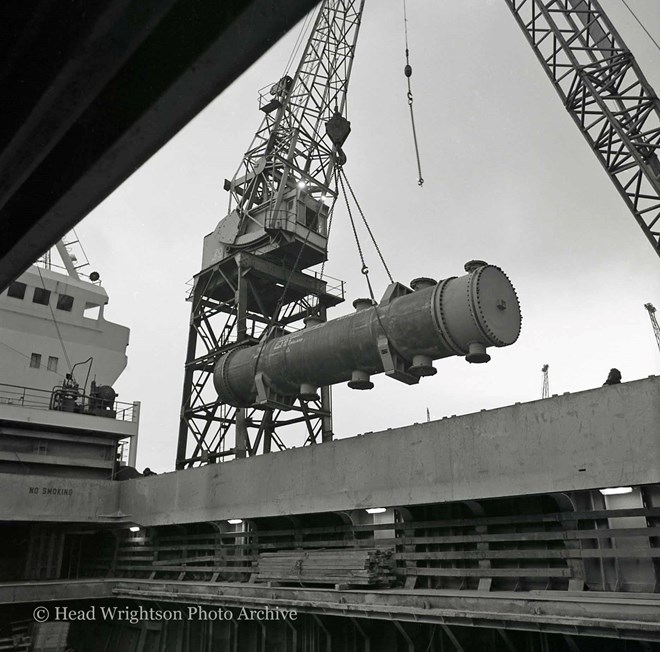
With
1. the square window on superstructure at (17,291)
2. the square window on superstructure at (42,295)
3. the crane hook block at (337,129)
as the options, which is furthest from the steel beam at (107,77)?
the square window on superstructure at (42,295)

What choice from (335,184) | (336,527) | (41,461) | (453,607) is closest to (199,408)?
(41,461)

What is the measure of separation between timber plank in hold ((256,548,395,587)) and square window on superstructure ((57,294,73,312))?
2095 cm

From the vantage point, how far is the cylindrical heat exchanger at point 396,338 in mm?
13938

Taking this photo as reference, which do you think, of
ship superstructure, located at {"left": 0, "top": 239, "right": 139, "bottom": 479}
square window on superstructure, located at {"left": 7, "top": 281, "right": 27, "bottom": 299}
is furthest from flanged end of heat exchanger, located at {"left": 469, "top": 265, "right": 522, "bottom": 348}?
square window on superstructure, located at {"left": 7, "top": 281, "right": 27, "bottom": 299}

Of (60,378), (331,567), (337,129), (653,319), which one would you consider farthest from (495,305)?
(653,319)

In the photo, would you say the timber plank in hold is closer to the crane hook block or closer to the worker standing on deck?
the worker standing on deck

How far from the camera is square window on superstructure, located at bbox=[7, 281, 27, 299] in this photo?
29.5m

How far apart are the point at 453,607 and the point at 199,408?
1872 centimetres

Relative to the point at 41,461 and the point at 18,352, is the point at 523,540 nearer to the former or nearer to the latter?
the point at 41,461

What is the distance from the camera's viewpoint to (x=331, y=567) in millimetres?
13492

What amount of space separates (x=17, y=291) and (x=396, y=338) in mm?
22720

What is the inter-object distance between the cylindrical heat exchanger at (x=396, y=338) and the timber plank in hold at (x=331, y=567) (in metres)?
4.28

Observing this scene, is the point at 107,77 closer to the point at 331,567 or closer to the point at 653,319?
the point at 331,567

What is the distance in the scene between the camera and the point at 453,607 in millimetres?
10484
